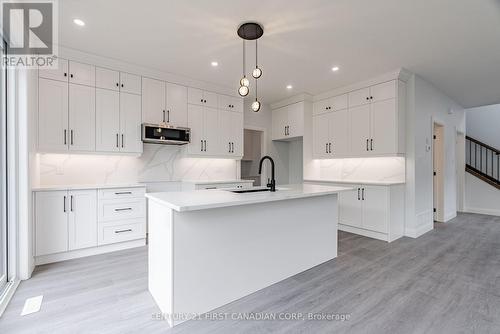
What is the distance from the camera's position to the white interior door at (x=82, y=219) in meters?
2.95

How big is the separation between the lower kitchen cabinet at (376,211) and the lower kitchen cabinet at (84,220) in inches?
136

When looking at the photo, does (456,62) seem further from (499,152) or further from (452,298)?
(499,152)

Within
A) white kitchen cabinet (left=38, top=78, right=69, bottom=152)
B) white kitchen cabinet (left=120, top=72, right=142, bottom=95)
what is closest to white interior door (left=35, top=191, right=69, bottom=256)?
white kitchen cabinet (left=38, top=78, right=69, bottom=152)

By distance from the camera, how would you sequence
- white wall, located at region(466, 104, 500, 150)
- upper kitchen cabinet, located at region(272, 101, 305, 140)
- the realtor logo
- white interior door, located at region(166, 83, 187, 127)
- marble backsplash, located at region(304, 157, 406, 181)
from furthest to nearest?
1. white wall, located at region(466, 104, 500, 150)
2. upper kitchen cabinet, located at region(272, 101, 305, 140)
3. marble backsplash, located at region(304, 157, 406, 181)
4. white interior door, located at region(166, 83, 187, 127)
5. the realtor logo

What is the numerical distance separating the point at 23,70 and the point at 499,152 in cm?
949

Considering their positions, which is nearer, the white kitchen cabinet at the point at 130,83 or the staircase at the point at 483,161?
the white kitchen cabinet at the point at 130,83

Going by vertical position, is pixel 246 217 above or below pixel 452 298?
above

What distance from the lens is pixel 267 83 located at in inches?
173

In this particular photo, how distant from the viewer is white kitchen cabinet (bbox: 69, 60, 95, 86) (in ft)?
10.3

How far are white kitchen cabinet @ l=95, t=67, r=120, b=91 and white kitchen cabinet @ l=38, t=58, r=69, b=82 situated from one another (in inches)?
13.6

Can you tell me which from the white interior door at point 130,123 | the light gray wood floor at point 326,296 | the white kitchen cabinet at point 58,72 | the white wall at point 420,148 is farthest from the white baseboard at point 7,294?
the white wall at point 420,148

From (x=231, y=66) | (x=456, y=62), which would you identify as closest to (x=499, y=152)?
(x=456, y=62)

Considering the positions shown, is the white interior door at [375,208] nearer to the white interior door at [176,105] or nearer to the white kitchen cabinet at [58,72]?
the white interior door at [176,105]

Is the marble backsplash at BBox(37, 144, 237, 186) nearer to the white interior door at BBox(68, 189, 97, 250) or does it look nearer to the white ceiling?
the white interior door at BBox(68, 189, 97, 250)
